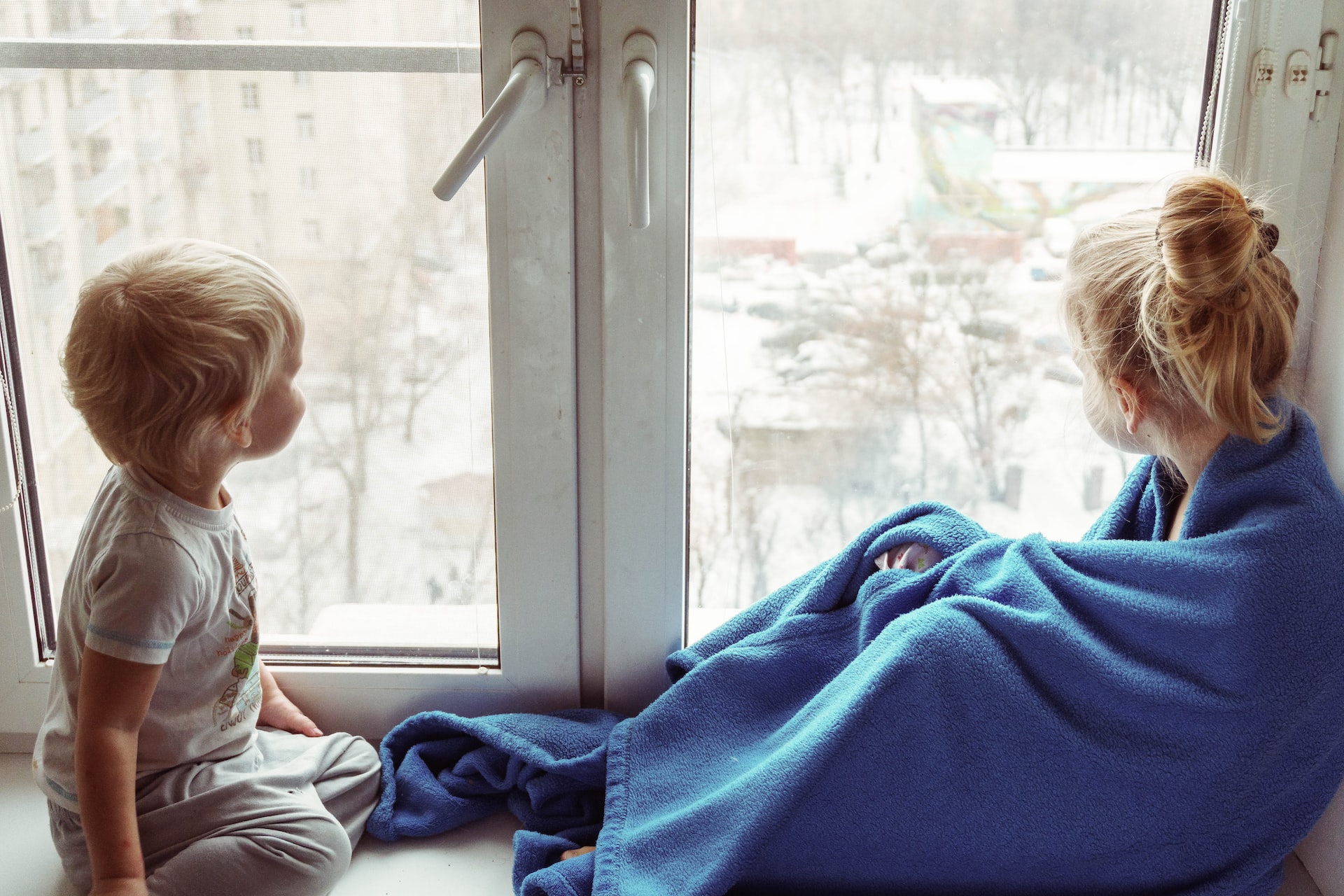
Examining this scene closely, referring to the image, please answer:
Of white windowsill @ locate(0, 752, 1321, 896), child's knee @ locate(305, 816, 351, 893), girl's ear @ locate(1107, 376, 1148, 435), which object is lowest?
white windowsill @ locate(0, 752, 1321, 896)

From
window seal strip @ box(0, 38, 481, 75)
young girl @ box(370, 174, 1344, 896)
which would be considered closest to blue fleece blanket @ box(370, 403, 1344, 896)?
young girl @ box(370, 174, 1344, 896)

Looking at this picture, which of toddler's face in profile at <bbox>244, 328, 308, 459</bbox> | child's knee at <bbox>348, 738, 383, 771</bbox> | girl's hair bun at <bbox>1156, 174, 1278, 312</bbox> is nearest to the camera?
girl's hair bun at <bbox>1156, 174, 1278, 312</bbox>

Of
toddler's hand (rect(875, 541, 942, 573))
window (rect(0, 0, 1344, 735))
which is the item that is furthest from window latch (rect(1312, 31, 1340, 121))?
toddler's hand (rect(875, 541, 942, 573))

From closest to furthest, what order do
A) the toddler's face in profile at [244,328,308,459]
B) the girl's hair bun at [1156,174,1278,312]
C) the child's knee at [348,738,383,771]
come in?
the girl's hair bun at [1156,174,1278,312]
the toddler's face in profile at [244,328,308,459]
the child's knee at [348,738,383,771]

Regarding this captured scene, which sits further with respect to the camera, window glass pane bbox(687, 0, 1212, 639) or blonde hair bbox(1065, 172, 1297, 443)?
window glass pane bbox(687, 0, 1212, 639)

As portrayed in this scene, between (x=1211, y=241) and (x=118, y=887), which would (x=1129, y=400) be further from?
(x=118, y=887)

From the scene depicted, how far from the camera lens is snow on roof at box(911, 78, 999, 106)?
959mm

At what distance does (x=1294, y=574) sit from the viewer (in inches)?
31.2

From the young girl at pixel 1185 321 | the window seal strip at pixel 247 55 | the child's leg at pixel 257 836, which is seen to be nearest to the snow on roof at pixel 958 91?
the young girl at pixel 1185 321

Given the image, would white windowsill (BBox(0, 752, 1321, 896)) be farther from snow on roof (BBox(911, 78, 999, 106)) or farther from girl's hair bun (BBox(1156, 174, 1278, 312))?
snow on roof (BBox(911, 78, 999, 106))

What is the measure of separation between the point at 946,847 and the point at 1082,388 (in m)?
0.39

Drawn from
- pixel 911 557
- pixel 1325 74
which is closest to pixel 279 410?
pixel 911 557

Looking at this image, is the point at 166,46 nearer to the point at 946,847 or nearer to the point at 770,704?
the point at 770,704

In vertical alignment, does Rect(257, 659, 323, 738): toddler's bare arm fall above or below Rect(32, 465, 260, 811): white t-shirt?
below
